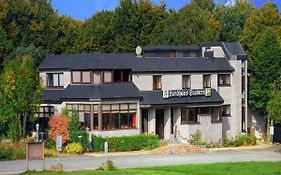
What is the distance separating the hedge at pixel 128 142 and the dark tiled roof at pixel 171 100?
3279mm

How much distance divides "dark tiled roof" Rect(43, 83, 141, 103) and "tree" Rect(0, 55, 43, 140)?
3.62m

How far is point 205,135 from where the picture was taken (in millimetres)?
52812

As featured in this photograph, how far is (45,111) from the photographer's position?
2061 inches

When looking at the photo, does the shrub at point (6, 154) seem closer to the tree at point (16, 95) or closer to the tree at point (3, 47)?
the tree at point (16, 95)

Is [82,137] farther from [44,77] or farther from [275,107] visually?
[275,107]

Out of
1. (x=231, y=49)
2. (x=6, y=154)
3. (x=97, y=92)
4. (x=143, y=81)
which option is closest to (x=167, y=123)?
(x=143, y=81)

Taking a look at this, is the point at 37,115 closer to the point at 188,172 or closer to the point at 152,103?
the point at 152,103

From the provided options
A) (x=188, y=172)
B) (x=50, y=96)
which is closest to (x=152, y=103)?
(x=50, y=96)

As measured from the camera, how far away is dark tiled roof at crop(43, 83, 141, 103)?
159ft

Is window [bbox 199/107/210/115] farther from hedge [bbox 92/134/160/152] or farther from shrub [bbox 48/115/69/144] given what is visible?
shrub [bbox 48/115/69/144]

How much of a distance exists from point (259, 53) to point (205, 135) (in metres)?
9.73

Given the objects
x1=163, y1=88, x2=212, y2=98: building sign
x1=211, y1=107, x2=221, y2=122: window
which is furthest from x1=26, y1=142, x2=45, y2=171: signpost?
x1=211, y1=107, x2=221, y2=122: window

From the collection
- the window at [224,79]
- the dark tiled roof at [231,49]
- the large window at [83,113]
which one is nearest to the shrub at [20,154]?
the large window at [83,113]

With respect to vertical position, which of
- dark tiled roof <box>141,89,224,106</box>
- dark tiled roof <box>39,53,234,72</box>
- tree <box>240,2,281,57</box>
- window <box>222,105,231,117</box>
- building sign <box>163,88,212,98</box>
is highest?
tree <box>240,2,281,57</box>
